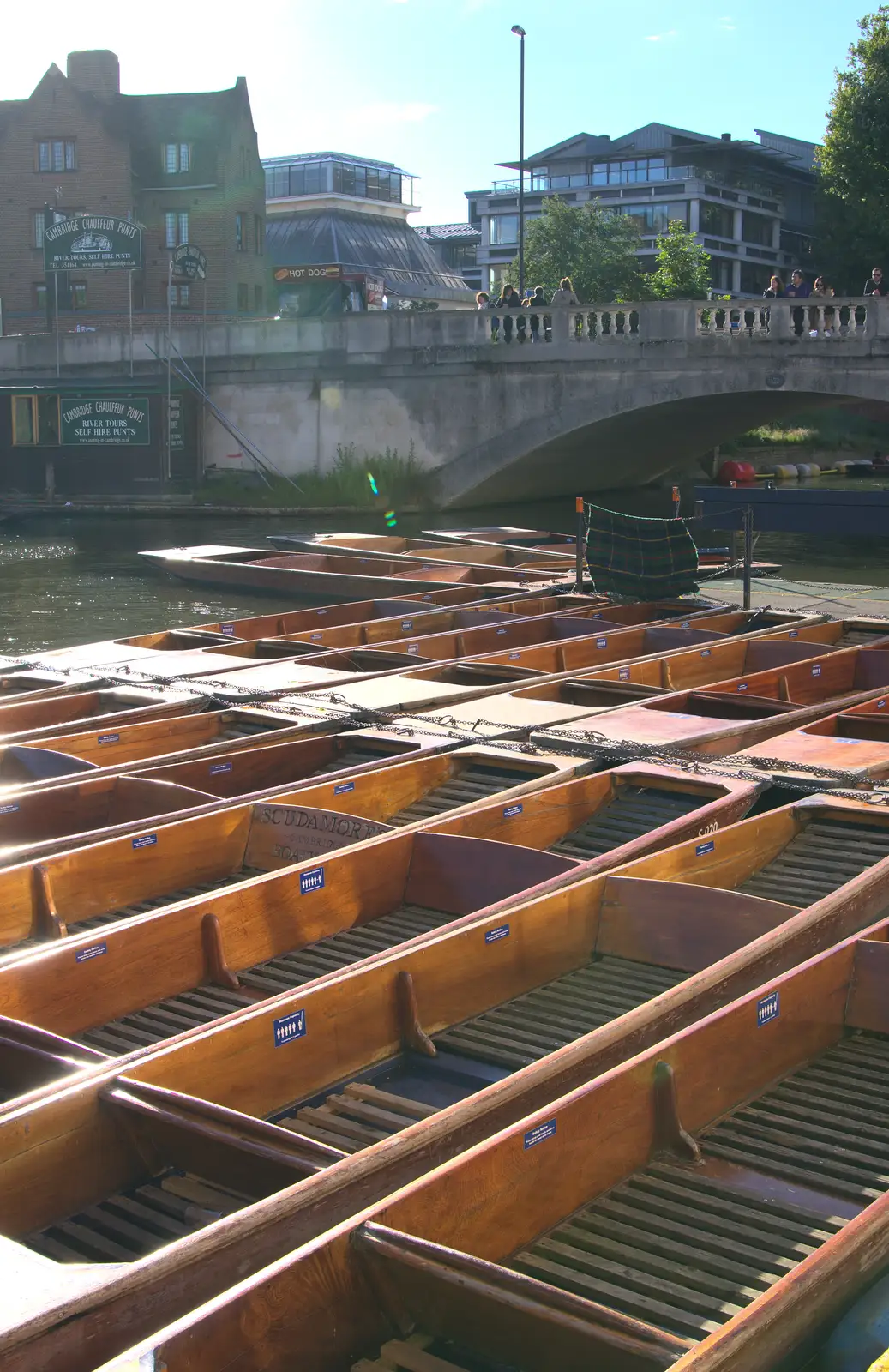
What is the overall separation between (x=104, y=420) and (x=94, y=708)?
73.4 feet

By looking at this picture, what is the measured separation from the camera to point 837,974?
5.49 m

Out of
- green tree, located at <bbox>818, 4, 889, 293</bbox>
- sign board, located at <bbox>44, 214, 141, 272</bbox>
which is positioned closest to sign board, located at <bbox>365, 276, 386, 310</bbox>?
sign board, located at <bbox>44, 214, 141, 272</bbox>

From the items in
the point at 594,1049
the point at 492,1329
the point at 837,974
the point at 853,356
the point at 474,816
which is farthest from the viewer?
the point at 853,356

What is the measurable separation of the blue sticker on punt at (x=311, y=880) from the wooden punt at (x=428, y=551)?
1201 cm

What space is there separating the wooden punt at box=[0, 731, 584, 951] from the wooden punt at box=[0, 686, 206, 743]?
1473 millimetres

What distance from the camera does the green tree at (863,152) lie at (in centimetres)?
4781

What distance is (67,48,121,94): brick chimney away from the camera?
4500 centimetres

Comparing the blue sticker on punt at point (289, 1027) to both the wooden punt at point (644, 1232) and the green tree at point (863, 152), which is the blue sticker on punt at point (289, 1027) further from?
the green tree at point (863, 152)

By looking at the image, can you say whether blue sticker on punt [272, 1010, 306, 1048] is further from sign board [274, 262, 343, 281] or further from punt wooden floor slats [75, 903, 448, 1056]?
sign board [274, 262, 343, 281]

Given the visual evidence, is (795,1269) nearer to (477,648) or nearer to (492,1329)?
(492,1329)

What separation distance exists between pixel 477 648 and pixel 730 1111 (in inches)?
331

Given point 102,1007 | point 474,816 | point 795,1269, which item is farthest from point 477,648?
point 795,1269

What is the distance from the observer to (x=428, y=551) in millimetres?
20297

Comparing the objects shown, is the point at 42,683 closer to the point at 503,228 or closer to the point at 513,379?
the point at 513,379
